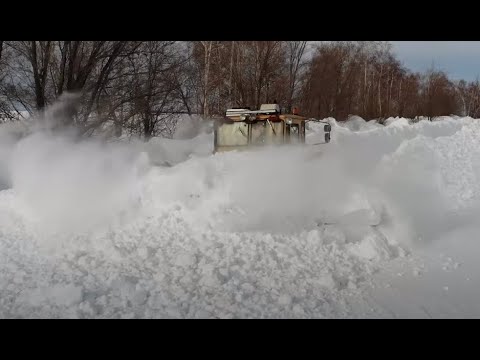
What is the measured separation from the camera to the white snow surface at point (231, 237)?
516cm

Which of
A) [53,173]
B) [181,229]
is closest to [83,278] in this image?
[181,229]

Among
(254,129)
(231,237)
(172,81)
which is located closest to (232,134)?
(254,129)

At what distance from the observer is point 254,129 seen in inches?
371

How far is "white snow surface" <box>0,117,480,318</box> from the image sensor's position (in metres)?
5.16

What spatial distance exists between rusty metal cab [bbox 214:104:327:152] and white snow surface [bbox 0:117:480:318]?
36 centimetres

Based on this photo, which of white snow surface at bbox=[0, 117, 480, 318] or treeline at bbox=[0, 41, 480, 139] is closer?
white snow surface at bbox=[0, 117, 480, 318]

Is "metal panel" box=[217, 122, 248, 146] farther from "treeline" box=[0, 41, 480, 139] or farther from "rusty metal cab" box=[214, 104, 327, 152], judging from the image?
"treeline" box=[0, 41, 480, 139]

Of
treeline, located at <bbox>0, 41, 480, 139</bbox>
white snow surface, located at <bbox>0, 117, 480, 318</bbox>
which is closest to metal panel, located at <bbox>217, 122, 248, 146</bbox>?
white snow surface, located at <bbox>0, 117, 480, 318</bbox>

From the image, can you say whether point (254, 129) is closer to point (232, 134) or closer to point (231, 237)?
point (232, 134)

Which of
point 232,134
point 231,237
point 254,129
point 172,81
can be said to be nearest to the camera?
point 231,237

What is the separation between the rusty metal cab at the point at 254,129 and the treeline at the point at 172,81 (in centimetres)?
548

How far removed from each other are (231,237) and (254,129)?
294 cm

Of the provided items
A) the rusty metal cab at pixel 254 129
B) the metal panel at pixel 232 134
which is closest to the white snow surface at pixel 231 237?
the rusty metal cab at pixel 254 129

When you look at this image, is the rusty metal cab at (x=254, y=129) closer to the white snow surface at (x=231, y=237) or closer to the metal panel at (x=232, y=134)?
the metal panel at (x=232, y=134)
